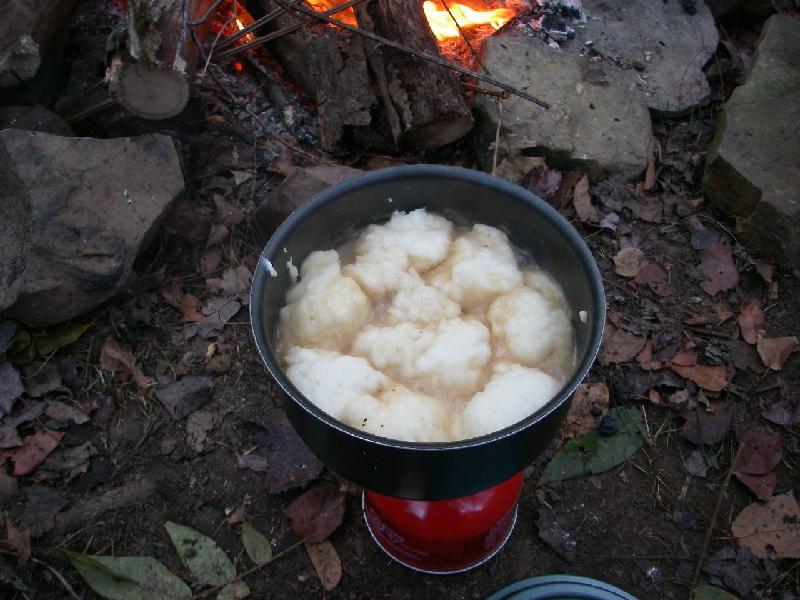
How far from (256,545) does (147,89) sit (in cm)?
220

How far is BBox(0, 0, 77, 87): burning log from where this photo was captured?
344 cm

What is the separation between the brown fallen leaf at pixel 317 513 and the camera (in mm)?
2994

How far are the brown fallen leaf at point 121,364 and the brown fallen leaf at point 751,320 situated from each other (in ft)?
10.0

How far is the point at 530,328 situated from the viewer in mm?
2221

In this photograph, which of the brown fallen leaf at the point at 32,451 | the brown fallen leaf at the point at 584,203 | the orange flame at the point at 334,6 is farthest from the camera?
the orange flame at the point at 334,6

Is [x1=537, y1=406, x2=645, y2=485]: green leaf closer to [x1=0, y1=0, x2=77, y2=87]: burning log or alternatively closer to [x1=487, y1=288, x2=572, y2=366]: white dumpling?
[x1=487, y1=288, x2=572, y2=366]: white dumpling

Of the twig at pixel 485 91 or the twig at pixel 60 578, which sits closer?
the twig at pixel 60 578

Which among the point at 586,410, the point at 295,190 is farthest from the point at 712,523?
the point at 295,190

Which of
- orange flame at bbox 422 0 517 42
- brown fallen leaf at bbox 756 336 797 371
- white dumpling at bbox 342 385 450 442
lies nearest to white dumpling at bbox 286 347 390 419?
white dumpling at bbox 342 385 450 442

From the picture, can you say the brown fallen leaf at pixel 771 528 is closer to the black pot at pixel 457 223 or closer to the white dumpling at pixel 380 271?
the black pot at pixel 457 223

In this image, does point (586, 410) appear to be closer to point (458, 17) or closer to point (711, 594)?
point (711, 594)

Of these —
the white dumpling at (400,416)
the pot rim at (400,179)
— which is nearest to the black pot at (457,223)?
the pot rim at (400,179)

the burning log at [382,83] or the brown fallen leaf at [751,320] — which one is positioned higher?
the burning log at [382,83]

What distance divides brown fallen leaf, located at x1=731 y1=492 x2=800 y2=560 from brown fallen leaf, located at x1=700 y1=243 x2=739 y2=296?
1160 mm
